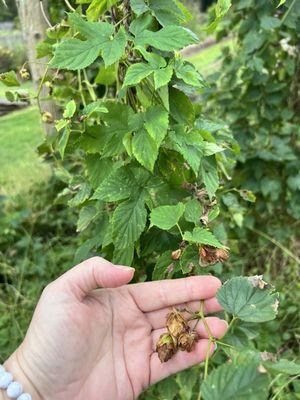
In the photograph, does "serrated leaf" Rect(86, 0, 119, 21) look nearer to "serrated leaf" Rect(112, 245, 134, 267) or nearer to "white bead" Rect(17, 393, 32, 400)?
"serrated leaf" Rect(112, 245, 134, 267)

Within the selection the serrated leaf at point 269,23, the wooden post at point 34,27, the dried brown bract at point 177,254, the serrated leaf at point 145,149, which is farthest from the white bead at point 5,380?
the serrated leaf at point 269,23

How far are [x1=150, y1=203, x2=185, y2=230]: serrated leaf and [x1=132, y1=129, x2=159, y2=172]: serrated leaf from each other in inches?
3.3

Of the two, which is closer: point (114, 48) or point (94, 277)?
point (114, 48)

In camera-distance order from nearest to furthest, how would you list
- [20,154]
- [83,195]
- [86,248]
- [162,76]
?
[162,76] < [83,195] < [86,248] < [20,154]

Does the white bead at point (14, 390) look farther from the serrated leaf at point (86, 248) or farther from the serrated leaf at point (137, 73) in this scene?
the serrated leaf at point (137, 73)

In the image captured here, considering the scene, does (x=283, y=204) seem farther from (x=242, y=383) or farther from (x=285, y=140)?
(x=242, y=383)

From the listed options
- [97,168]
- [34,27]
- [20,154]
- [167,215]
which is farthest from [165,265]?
[20,154]

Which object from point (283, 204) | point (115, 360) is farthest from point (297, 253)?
point (115, 360)

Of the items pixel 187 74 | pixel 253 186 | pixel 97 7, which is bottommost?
pixel 253 186

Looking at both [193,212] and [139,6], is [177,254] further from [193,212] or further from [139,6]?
[139,6]

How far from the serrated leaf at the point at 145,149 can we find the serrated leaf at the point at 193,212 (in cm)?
12

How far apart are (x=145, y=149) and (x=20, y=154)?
3627 millimetres

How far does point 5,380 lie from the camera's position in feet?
3.44

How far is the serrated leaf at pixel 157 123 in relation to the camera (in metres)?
0.90
